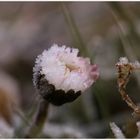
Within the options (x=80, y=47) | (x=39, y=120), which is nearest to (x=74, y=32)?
(x=80, y=47)

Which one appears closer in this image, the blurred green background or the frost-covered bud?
the frost-covered bud

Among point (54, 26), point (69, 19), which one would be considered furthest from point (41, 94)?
point (54, 26)

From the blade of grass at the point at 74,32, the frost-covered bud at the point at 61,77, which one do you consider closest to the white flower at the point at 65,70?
the frost-covered bud at the point at 61,77

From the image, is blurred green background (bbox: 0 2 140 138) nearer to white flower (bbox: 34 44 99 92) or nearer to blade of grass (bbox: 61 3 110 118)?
blade of grass (bbox: 61 3 110 118)

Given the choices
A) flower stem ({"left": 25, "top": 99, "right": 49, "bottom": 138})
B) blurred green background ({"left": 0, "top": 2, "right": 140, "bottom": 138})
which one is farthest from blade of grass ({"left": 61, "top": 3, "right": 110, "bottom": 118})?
flower stem ({"left": 25, "top": 99, "right": 49, "bottom": 138})

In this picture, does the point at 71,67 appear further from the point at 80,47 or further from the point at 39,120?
the point at 80,47
